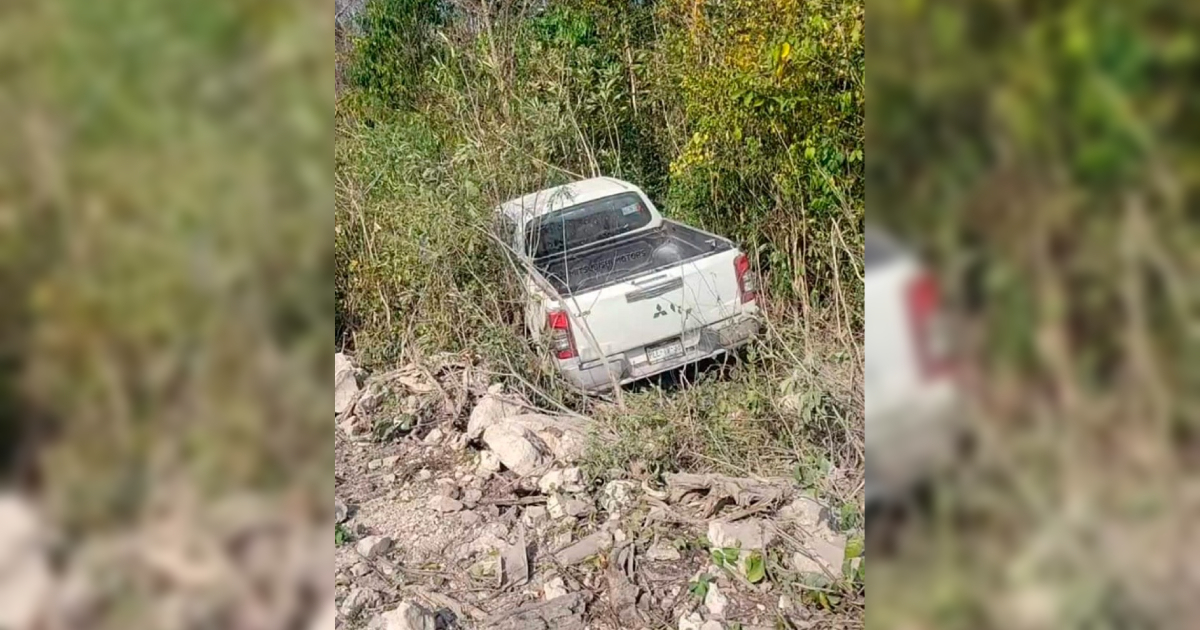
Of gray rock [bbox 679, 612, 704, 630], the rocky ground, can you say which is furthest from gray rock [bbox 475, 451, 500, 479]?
gray rock [bbox 679, 612, 704, 630]

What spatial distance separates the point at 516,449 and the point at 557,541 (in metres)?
0.85

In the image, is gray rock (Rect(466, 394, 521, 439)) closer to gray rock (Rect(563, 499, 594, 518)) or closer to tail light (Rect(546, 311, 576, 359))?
tail light (Rect(546, 311, 576, 359))

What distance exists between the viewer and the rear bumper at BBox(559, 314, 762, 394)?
187 inches

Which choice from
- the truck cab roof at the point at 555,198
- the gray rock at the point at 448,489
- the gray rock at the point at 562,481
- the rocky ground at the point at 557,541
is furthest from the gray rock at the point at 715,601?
the truck cab roof at the point at 555,198

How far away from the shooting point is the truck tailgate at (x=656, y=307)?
482 centimetres

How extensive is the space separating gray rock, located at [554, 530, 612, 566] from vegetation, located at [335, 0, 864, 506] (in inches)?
21.8

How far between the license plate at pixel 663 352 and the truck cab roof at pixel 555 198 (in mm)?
1275
